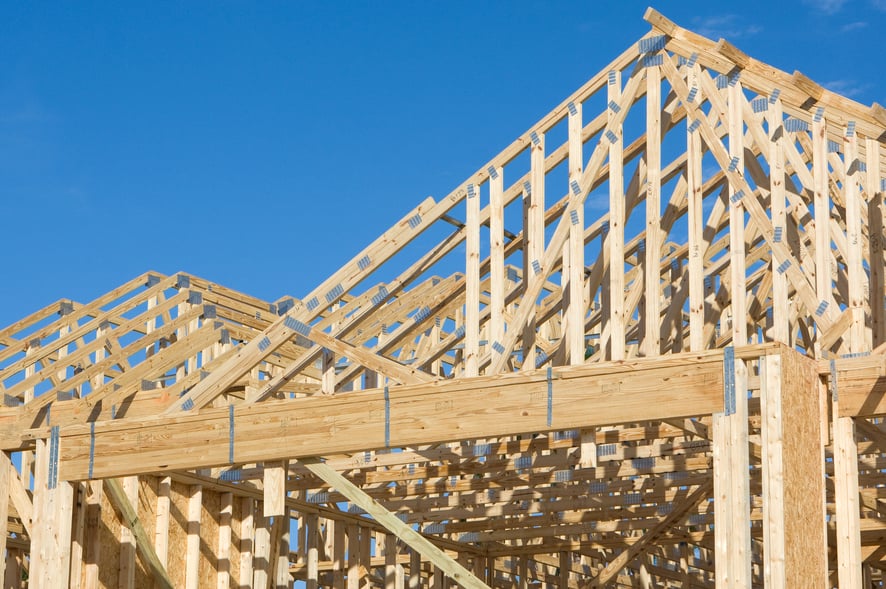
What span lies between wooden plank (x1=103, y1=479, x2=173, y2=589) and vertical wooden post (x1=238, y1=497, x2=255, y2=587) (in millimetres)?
1599

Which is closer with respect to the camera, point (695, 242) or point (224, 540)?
point (695, 242)

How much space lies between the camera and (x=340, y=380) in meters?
15.9

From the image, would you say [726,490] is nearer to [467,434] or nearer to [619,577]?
[467,434]

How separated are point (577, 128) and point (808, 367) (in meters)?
3.64

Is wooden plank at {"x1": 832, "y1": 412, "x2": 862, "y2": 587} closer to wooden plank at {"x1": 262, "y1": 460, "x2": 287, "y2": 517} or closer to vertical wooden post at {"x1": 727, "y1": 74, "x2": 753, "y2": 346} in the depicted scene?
vertical wooden post at {"x1": 727, "y1": 74, "x2": 753, "y2": 346}

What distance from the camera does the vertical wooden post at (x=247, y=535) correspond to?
16.6 meters

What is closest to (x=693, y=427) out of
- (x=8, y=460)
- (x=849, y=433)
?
(x=849, y=433)

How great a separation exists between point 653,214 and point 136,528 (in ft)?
20.7

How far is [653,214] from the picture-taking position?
535 inches

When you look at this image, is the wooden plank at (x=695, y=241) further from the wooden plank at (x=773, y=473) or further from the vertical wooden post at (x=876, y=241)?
the vertical wooden post at (x=876, y=241)

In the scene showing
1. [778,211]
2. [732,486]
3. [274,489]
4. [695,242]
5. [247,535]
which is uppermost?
[778,211]

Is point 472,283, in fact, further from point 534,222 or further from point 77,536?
point 77,536

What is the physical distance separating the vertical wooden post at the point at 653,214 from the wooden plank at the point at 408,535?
2671 mm

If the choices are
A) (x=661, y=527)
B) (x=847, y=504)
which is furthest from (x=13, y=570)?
(x=847, y=504)
